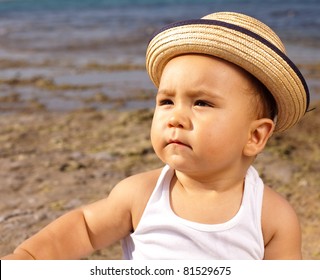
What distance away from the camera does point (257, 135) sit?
2.24 m

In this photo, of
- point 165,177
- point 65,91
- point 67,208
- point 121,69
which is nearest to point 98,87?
point 65,91

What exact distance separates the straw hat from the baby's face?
5 centimetres

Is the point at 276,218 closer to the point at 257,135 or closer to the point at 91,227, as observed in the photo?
the point at 257,135

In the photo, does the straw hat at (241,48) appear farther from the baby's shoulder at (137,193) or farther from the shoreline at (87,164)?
the shoreline at (87,164)

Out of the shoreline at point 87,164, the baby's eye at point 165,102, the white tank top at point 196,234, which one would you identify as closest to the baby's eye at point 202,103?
the baby's eye at point 165,102

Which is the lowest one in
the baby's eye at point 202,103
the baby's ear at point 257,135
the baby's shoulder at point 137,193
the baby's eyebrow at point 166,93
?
the baby's shoulder at point 137,193

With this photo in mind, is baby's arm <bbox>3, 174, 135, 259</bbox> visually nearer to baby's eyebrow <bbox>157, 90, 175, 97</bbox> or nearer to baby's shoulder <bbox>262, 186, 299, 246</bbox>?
baby's eyebrow <bbox>157, 90, 175, 97</bbox>

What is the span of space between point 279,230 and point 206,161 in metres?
0.42

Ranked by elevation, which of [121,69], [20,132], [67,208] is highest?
[67,208]

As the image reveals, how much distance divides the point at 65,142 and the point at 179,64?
9.12 feet

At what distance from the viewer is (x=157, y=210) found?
2262mm

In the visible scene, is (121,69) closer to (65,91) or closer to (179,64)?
(65,91)

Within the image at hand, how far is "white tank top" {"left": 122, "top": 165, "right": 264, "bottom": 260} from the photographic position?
86.5 inches

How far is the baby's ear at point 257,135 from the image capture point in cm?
222
